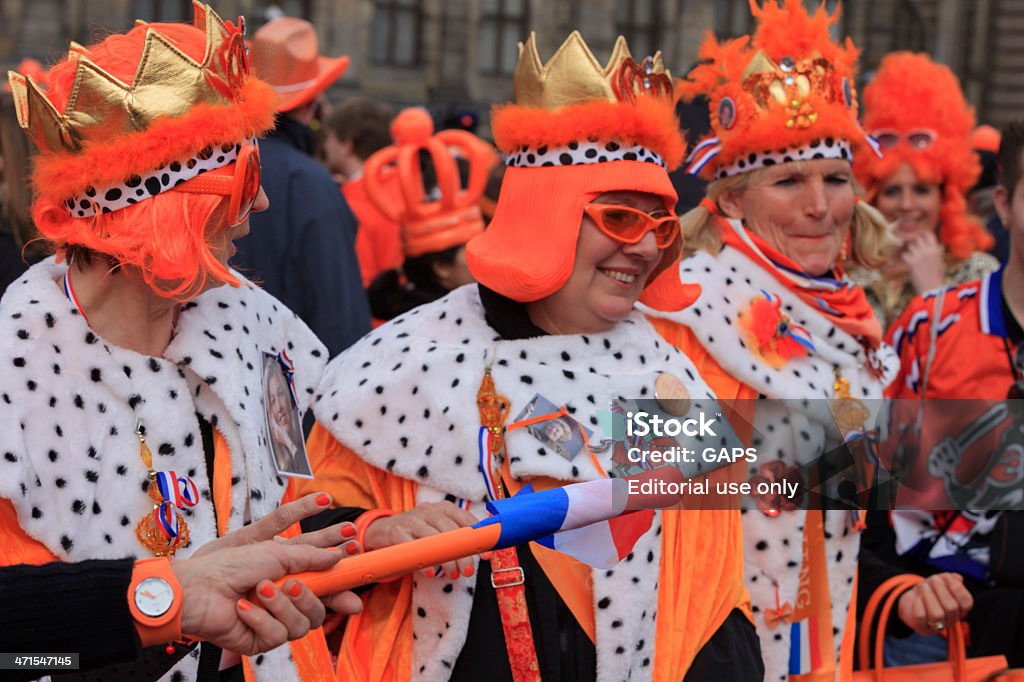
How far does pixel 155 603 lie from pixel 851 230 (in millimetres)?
2937

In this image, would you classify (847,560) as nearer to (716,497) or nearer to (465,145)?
(716,497)

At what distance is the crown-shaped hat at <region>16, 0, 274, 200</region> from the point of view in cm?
271

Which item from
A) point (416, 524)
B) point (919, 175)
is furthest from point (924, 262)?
point (416, 524)

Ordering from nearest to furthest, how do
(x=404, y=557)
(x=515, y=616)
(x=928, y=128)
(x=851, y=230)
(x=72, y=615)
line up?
(x=72, y=615) → (x=404, y=557) → (x=515, y=616) → (x=851, y=230) → (x=928, y=128)

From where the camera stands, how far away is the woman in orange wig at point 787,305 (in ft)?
12.4

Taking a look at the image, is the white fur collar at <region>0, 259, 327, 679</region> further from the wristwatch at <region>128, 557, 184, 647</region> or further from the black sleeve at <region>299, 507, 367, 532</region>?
the wristwatch at <region>128, 557, 184, 647</region>

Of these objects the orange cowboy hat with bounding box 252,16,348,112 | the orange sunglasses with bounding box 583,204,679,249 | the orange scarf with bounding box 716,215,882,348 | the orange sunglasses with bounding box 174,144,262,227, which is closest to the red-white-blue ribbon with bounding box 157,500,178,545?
the orange sunglasses with bounding box 174,144,262,227

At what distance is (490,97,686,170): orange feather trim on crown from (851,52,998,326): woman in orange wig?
266 centimetres

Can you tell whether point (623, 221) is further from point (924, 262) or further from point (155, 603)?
point (924, 262)

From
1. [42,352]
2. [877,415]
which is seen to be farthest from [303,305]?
[42,352]

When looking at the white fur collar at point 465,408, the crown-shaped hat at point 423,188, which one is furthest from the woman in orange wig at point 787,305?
the crown-shaped hat at point 423,188

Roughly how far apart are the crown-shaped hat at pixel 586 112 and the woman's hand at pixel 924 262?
283 centimetres

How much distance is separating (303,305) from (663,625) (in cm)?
231

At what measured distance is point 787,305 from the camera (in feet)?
13.3
